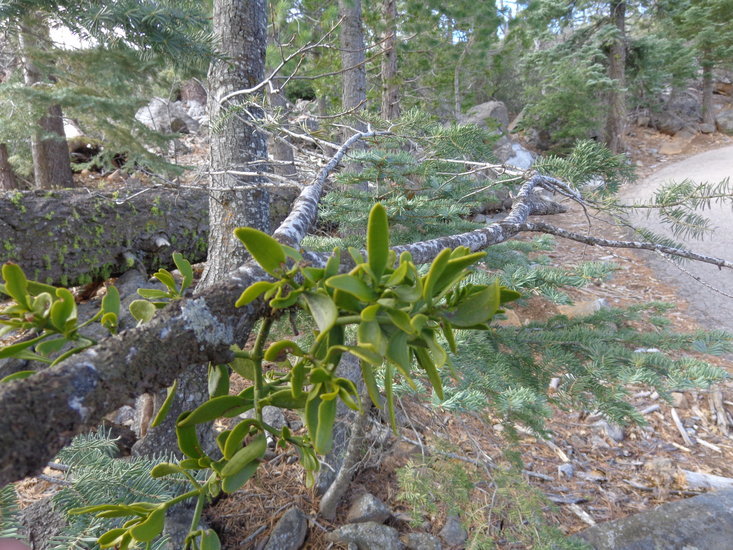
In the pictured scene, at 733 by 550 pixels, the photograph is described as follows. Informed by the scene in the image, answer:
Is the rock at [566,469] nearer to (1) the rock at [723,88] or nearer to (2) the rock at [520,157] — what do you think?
(2) the rock at [520,157]

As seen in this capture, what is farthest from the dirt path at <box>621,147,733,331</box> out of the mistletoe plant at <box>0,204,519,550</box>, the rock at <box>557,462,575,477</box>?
the mistletoe plant at <box>0,204,519,550</box>

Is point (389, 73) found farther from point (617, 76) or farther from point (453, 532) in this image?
point (617, 76)

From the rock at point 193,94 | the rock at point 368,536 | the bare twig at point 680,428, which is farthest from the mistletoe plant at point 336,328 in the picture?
the rock at point 193,94

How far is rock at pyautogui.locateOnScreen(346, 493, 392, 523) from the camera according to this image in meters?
1.81

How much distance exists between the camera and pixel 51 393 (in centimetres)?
43

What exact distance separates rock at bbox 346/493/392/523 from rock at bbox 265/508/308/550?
0.20 meters

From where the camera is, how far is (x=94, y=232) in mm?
4117

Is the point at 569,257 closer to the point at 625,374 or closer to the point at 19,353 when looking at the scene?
the point at 625,374

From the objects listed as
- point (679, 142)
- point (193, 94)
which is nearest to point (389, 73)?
point (193, 94)

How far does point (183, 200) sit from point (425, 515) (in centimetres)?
401

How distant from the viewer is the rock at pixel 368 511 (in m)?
1.81

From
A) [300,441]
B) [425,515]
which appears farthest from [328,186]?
[300,441]

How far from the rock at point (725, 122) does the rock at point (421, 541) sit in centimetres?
1858

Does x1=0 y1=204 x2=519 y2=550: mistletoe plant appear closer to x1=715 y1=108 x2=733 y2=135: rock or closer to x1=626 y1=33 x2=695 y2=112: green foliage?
x1=626 y1=33 x2=695 y2=112: green foliage
